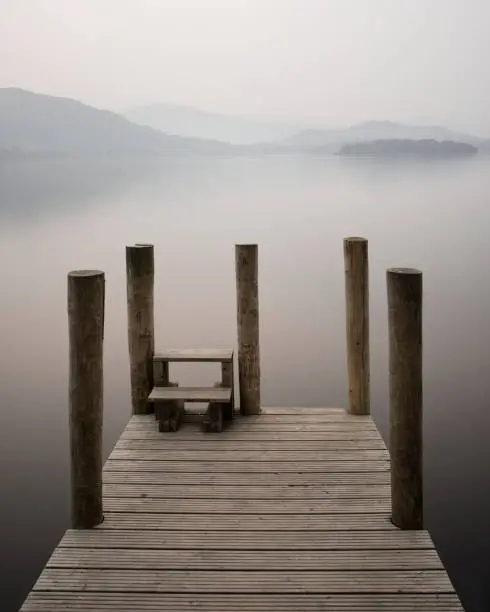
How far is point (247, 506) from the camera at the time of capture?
3791 mm

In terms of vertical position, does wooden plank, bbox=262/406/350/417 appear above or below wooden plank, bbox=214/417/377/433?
above

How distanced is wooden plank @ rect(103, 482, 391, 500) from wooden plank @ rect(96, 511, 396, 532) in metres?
0.22

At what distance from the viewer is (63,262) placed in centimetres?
1805

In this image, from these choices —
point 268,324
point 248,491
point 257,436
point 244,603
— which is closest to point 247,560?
point 244,603

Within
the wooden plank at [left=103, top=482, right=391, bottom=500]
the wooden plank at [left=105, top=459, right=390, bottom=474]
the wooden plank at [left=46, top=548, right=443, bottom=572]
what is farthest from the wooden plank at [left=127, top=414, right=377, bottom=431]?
the wooden plank at [left=46, top=548, right=443, bottom=572]

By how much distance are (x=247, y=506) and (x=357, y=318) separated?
1.75 metres

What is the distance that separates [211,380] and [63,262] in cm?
1037

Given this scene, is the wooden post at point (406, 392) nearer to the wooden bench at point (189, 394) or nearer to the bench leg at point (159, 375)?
the wooden bench at point (189, 394)

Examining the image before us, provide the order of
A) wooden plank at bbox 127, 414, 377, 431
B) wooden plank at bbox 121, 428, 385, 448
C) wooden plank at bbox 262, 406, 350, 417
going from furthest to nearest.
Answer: wooden plank at bbox 262, 406, 350, 417, wooden plank at bbox 127, 414, 377, 431, wooden plank at bbox 121, 428, 385, 448

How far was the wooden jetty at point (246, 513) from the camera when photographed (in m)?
3.06

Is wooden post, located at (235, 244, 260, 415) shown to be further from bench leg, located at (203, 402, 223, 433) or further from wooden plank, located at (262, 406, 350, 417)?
bench leg, located at (203, 402, 223, 433)

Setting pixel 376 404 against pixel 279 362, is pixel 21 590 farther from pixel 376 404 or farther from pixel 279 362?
pixel 279 362

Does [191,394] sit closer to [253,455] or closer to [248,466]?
[253,455]

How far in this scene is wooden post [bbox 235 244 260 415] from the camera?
505cm
